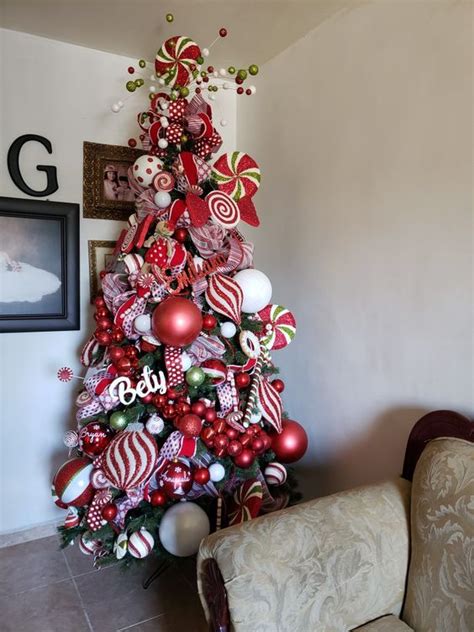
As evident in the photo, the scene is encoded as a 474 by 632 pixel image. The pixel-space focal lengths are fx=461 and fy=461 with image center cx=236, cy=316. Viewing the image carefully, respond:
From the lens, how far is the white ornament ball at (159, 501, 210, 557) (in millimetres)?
1619

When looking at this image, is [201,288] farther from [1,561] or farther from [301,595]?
[1,561]

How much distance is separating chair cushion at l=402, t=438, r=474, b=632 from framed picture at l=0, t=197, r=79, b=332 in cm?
172

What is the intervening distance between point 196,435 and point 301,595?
667 millimetres

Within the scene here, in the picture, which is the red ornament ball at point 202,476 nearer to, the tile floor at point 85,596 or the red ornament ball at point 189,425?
the red ornament ball at point 189,425

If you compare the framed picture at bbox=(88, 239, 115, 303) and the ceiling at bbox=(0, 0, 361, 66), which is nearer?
the ceiling at bbox=(0, 0, 361, 66)

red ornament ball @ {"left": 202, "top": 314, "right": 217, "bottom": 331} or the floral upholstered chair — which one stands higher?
red ornament ball @ {"left": 202, "top": 314, "right": 217, "bottom": 331}

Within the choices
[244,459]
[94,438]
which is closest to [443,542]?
[244,459]

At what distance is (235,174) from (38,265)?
1048 mm

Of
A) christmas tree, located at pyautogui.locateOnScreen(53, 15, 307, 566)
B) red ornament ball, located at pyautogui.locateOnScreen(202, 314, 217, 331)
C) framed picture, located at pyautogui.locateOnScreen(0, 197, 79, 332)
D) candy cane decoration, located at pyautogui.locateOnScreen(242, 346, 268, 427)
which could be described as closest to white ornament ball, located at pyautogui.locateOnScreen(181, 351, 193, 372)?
christmas tree, located at pyautogui.locateOnScreen(53, 15, 307, 566)

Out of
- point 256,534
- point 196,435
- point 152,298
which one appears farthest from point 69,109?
point 256,534

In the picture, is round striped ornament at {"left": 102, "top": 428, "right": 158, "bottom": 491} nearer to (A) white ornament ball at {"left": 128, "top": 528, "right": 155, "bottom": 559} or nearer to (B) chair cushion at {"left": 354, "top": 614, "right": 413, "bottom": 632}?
(A) white ornament ball at {"left": 128, "top": 528, "right": 155, "bottom": 559}

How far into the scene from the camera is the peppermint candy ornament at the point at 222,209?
1739mm

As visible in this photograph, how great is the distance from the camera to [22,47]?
2.11 m

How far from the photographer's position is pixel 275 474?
6.01 ft
